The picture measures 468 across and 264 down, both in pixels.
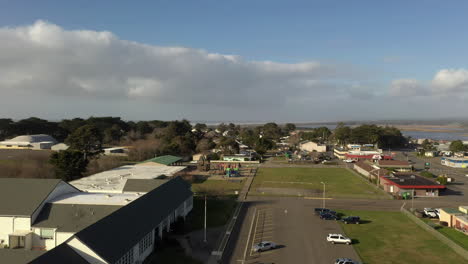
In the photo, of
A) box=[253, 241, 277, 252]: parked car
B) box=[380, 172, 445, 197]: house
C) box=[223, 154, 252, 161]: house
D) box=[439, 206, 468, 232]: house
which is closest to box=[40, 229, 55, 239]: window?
box=[253, 241, 277, 252]: parked car

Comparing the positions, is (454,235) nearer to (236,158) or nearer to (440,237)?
(440,237)

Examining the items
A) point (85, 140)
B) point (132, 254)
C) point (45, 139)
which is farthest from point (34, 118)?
point (132, 254)

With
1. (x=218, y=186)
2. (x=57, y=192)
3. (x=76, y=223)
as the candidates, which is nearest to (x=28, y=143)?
(x=218, y=186)

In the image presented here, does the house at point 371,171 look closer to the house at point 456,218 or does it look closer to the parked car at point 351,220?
the house at point 456,218

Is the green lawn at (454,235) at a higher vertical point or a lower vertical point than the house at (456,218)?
lower

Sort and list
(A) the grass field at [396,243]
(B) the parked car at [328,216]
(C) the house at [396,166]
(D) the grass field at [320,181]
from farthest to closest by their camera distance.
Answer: (C) the house at [396,166]
(D) the grass field at [320,181]
(B) the parked car at [328,216]
(A) the grass field at [396,243]

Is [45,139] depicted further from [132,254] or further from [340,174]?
[132,254]

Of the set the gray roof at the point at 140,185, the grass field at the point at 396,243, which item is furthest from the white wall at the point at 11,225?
the grass field at the point at 396,243
